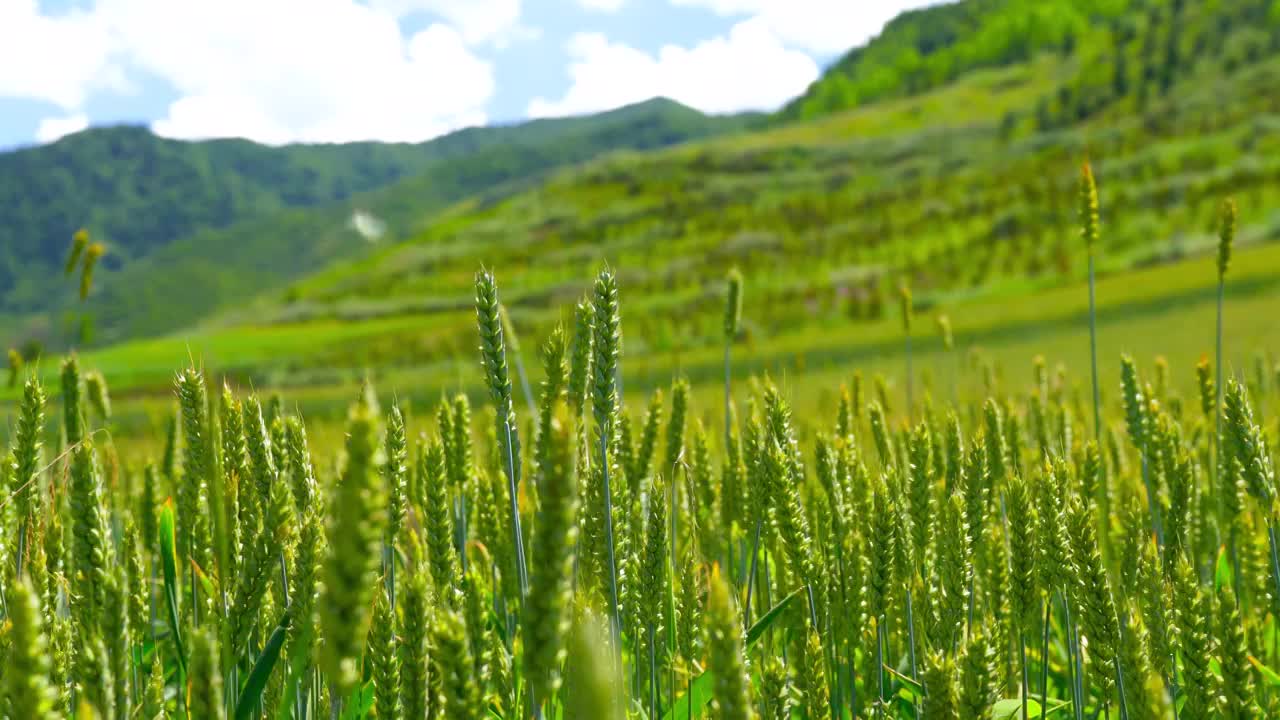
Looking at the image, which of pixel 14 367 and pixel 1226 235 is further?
pixel 14 367

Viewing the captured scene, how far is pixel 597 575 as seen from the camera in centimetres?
153

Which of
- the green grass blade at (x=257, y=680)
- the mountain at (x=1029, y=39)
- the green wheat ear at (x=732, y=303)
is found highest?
the mountain at (x=1029, y=39)

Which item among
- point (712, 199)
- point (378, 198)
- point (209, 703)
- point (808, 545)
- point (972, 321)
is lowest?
point (972, 321)

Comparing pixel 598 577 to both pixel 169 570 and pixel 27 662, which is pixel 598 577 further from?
pixel 27 662

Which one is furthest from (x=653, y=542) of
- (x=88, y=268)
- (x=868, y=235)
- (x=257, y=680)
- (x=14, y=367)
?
(x=868, y=235)

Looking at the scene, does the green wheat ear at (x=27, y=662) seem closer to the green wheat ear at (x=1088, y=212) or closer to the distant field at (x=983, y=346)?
the green wheat ear at (x=1088, y=212)

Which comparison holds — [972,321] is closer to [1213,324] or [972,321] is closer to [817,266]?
[1213,324]

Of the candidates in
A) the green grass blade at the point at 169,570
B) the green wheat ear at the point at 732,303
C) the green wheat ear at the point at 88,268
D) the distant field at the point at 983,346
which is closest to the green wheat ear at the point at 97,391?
the green wheat ear at the point at 88,268

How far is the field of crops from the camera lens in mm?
758

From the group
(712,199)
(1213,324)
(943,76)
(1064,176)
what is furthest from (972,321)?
(943,76)

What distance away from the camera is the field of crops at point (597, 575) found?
76cm

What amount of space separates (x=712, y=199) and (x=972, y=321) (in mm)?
29552

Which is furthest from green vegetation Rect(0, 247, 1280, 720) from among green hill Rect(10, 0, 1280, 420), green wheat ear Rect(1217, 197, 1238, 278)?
green wheat ear Rect(1217, 197, 1238, 278)

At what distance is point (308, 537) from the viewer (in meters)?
1.14
